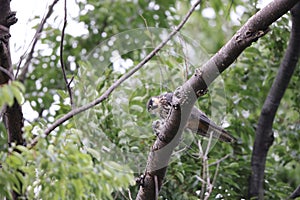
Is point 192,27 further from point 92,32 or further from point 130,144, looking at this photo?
point 130,144

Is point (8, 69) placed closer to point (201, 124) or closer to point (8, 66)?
point (8, 66)

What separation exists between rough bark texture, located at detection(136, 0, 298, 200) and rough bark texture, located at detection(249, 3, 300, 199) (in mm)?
1845

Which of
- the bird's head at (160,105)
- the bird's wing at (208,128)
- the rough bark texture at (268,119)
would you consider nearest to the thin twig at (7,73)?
the bird's head at (160,105)

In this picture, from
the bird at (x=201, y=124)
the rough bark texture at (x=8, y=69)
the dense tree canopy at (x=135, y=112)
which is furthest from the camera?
the bird at (x=201, y=124)

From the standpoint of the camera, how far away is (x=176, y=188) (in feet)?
16.0

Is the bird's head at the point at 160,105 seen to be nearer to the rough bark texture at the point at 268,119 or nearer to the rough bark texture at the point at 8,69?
the rough bark texture at the point at 268,119

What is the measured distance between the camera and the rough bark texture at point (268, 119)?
17.4 feet

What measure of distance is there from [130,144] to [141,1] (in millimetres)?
3524

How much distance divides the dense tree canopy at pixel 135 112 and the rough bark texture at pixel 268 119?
0.15 metres

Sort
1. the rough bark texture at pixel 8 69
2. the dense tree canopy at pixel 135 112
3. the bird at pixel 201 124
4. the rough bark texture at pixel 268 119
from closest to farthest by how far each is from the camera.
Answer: the dense tree canopy at pixel 135 112 → the rough bark texture at pixel 8 69 → the bird at pixel 201 124 → the rough bark texture at pixel 268 119

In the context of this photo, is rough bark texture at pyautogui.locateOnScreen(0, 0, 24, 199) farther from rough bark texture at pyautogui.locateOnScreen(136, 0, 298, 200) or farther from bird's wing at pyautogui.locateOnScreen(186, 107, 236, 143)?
bird's wing at pyautogui.locateOnScreen(186, 107, 236, 143)

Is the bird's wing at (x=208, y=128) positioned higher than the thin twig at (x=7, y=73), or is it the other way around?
the bird's wing at (x=208, y=128)

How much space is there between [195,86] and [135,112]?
1.94 meters

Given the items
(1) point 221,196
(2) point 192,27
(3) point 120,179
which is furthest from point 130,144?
(2) point 192,27
